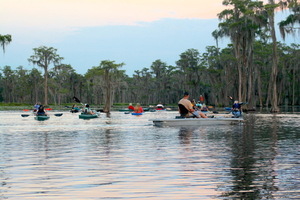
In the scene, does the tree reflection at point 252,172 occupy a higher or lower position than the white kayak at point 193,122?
lower

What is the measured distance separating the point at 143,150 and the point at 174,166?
4.01 metres

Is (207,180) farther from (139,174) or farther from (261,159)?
(261,159)

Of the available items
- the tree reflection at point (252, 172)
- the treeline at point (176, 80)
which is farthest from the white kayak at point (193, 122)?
the treeline at point (176, 80)

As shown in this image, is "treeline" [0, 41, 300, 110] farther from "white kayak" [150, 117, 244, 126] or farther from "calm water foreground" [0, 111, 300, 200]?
"calm water foreground" [0, 111, 300, 200]

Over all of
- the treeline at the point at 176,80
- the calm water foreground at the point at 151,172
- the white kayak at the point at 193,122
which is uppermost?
the treeline at the point at 176,80

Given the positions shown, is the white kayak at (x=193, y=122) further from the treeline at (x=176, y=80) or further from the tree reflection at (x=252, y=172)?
the treeline at (x=176, y=80)

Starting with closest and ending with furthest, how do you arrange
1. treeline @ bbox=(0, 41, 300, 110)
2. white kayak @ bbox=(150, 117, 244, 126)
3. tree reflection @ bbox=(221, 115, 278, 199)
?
tree reflection @ bbox=(221, 115, 278, 199)
white kayak @ bbox=(150, 117, 244, 126)
treeline @ bbox=(0, 41, 300, 110)

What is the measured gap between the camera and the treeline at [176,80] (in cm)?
9728

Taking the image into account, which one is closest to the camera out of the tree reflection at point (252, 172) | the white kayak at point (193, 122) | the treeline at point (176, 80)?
the tree reflection at point (252, 172)

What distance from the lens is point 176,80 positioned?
140 metres

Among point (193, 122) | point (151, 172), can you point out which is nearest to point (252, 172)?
point (151, 172)

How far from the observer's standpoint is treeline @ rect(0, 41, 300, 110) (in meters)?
97.3

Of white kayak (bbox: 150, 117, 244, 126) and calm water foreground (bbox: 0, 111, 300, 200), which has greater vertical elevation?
white kayak (bbox: 150, 117, 244, 126)

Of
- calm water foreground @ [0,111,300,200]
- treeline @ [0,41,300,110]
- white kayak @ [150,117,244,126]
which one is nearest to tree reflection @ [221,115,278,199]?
calm water foreground @ [0,111,300,200]
